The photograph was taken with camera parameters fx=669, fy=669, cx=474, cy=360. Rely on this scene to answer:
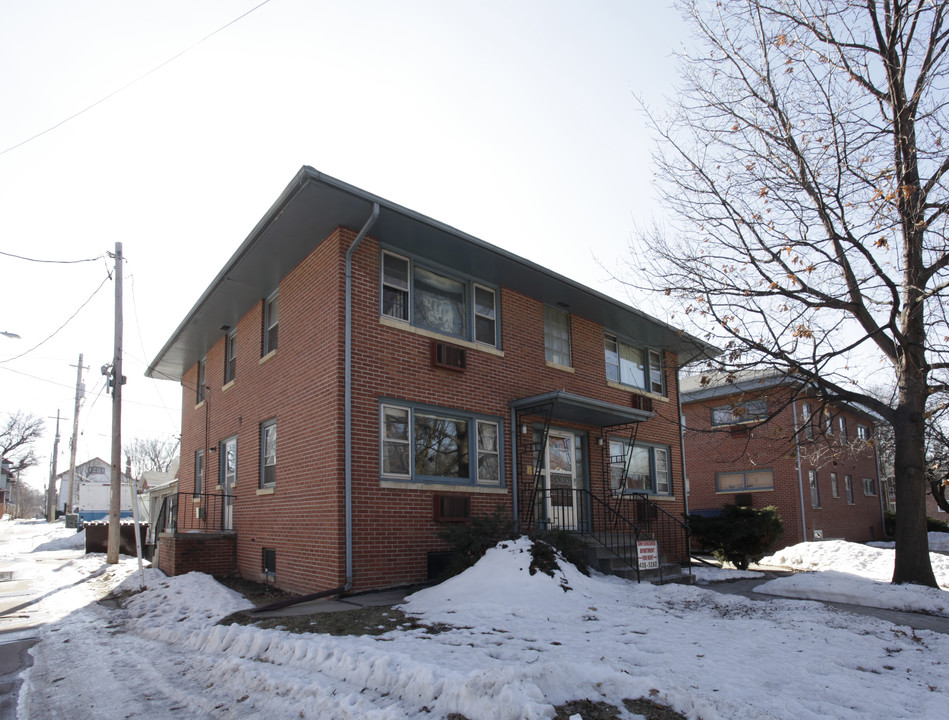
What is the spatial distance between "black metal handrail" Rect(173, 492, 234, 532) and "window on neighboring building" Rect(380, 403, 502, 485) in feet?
16.2

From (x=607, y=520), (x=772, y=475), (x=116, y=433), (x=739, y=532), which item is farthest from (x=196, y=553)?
(x=772, y=475)

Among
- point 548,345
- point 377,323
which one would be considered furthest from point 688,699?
point 548,345

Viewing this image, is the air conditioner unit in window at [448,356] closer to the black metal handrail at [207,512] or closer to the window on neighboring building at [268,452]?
the window on neighboring building at [268,452]

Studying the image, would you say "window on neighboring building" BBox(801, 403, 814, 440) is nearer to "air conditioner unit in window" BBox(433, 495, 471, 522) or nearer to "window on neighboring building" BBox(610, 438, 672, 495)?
"window on neighboring building" BBox(610, 438, 672, 495)

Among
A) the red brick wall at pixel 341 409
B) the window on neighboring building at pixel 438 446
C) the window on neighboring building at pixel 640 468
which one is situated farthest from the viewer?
the window on neighboring building at pixel 640 468

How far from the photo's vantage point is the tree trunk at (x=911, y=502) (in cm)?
1116

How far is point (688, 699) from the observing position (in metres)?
4.57

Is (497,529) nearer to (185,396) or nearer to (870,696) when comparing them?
(870,696)

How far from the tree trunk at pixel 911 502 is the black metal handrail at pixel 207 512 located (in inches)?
503

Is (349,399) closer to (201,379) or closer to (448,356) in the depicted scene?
(448,356)

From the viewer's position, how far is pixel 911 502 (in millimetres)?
11312

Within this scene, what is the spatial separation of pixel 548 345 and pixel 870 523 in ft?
84.4

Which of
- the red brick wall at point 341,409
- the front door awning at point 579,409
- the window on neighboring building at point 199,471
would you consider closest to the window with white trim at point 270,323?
the red brick wall at point 341,409

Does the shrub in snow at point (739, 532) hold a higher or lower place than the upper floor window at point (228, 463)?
lower
